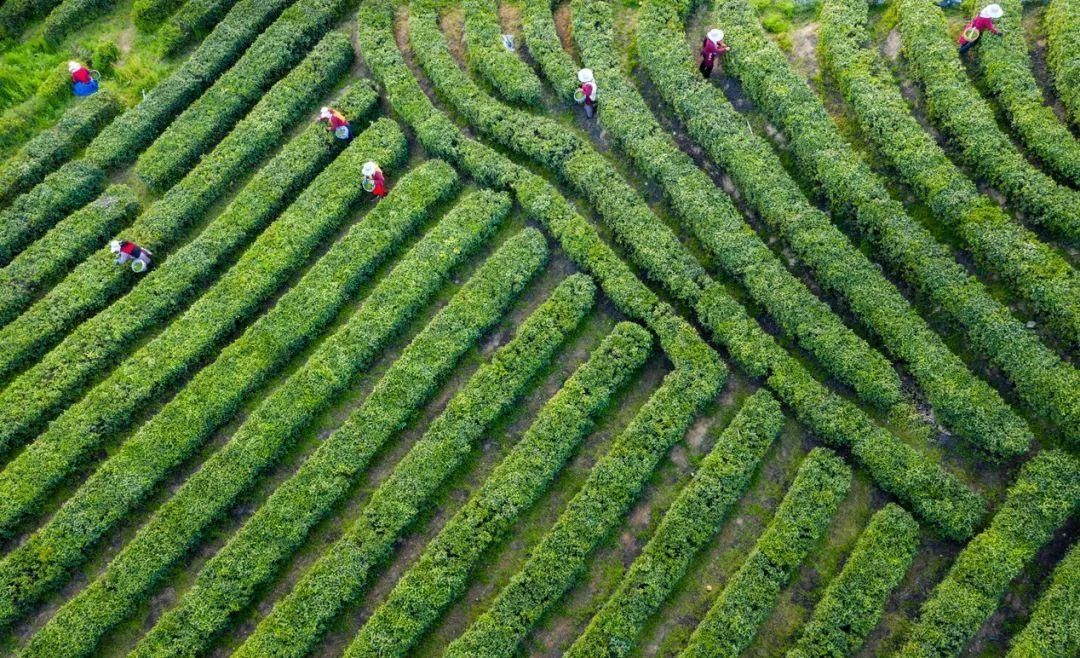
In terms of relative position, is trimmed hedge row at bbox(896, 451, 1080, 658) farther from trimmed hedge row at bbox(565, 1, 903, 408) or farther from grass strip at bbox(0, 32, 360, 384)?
grass strip at bbox(0, 32, 360, 384)

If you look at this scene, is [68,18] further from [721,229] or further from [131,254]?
[721,229]

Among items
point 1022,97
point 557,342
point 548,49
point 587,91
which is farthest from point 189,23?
point 1022,97

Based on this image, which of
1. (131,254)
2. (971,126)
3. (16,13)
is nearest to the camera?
(971,126)

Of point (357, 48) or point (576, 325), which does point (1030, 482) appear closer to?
point (576, 325)

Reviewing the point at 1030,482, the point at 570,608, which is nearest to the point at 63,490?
the point at 570,608

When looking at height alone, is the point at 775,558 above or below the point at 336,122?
below
